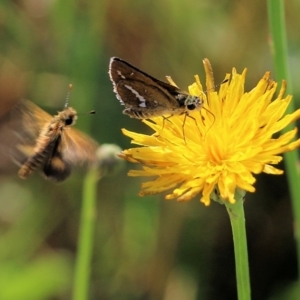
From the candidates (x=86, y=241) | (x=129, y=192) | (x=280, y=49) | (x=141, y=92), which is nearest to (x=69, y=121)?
(x=141, y=92)

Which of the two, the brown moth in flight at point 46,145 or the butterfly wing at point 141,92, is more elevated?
the butterfly wing at point 141,92

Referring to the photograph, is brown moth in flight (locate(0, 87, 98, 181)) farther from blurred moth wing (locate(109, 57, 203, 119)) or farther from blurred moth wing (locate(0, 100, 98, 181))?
blurred moth wing (locate(109, 57, 203, 119))

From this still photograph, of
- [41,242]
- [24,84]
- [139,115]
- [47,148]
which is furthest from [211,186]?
[24,84]

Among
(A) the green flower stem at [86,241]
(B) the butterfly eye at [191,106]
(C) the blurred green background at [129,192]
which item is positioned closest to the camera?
(B) the butterfly eye at [191,106]

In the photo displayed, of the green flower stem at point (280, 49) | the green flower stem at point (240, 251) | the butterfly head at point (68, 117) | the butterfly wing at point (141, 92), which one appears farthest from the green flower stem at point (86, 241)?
the green flower stem at point (240, 251)

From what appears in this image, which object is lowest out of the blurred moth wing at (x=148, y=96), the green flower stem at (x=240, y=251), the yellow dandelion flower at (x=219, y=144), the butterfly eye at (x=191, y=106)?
the green flower stem at (x=240, y=251)

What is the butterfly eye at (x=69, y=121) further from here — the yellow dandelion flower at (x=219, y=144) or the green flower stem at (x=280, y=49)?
the green flower stem at (x=280, y=49)

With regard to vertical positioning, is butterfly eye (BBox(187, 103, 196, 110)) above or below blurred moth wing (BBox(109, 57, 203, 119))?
below

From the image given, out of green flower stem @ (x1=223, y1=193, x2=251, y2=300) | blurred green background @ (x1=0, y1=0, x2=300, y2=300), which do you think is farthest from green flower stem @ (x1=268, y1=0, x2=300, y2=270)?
blurred green background @ (x1=0, y1=0, x2=300, y2=300)
